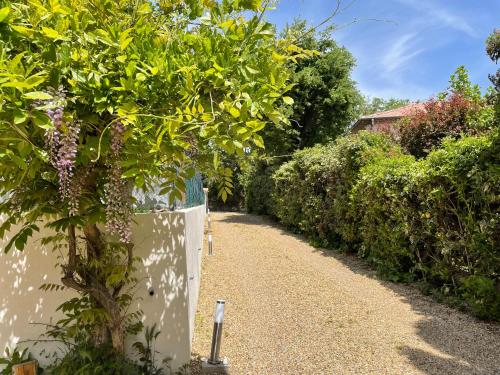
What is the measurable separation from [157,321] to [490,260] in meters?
4.25

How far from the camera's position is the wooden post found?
3328 millimetres

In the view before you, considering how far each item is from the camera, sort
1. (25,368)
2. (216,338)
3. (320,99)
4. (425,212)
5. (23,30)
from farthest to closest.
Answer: (320,99)
(425,212)
(216,338)
(25,368)
(23,30)

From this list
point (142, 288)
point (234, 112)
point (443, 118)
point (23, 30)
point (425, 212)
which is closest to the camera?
point (23, 30)

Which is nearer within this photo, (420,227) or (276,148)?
(420,227)

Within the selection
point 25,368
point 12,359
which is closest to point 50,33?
point 25,368

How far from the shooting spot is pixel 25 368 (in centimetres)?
337

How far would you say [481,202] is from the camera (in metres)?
5.36

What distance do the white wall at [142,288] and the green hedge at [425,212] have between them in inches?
151

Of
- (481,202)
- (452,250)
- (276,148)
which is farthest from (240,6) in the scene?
(276,148)

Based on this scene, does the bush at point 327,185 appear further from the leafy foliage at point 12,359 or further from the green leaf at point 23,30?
the green leaf at point 23,30

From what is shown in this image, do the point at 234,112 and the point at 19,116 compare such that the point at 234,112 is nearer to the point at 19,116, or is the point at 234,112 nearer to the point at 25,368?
the point at 19,116

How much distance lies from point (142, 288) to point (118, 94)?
2.13 meters

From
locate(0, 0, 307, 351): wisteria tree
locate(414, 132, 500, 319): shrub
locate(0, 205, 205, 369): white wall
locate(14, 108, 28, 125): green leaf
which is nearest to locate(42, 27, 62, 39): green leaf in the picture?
locate(0, 0, 307, 351): wisteria tree

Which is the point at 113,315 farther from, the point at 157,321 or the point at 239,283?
the point at 239,283
